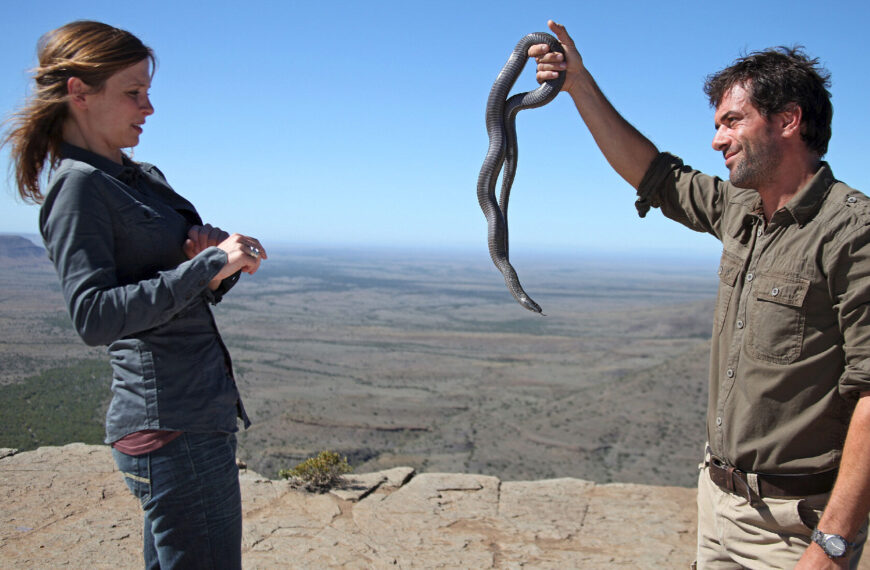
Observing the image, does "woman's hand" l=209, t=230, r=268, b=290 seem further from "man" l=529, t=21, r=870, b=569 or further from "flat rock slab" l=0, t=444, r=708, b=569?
"flat rock slab" l=0, t=444, r=708, b=569

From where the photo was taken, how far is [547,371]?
4216 centimetres

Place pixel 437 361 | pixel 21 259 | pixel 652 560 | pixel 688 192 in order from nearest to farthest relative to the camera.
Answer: pixel 688 192 → pixel 652 560 → pixel 21 259 → pixel 437 361

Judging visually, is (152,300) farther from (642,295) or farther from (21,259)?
(642,295)

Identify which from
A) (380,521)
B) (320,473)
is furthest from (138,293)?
(320,473)

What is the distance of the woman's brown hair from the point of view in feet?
5.92

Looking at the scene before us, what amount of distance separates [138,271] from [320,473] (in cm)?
379

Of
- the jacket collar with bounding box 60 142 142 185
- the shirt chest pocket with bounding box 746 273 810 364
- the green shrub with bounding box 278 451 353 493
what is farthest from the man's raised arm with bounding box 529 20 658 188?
the green shrub with bounding box 278 451 353 493

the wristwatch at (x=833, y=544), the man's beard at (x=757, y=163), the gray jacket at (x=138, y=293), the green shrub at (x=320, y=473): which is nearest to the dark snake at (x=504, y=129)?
the man's beard at (x=757, y=163)

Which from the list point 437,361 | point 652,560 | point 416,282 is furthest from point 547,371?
point 416,282

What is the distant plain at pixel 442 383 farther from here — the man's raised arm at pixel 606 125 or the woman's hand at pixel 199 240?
the man's raised arm at pixel 606 125

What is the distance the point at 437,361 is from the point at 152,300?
4467 centimetres

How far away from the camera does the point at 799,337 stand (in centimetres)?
194

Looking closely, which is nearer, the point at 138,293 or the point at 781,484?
the point at 138,293

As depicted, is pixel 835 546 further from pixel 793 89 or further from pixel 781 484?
pixel 793 89
